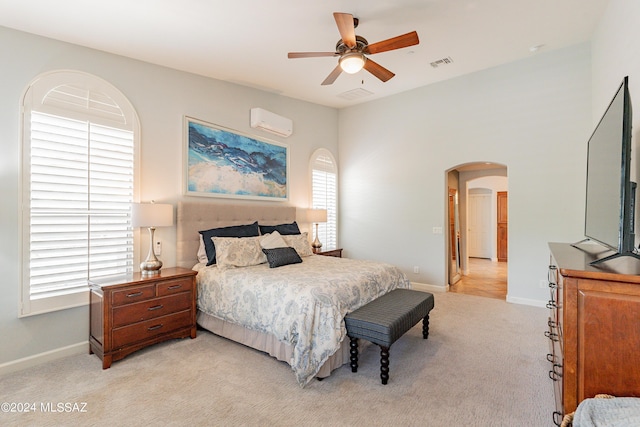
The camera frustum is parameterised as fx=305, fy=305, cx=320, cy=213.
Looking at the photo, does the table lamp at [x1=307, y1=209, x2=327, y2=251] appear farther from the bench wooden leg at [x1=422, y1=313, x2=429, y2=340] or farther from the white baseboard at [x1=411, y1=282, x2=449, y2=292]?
the bench wooden leg at [x1=422, y1=313, x2=429, y2=340]

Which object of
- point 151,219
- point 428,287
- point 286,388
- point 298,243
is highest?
point 151,219

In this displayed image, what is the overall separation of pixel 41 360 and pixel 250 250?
2206 mm

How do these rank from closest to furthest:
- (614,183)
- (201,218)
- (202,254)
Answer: (614,183), (202,254), (201,218)

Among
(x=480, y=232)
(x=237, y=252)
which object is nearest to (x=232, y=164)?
(x=237, y=252)

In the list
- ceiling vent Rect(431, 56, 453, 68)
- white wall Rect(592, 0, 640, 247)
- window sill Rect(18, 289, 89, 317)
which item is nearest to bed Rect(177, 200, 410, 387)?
window sill Rect(18, 289, 89, 317)

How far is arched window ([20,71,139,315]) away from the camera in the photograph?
287 centimetres

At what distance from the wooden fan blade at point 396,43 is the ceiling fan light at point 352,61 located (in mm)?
98

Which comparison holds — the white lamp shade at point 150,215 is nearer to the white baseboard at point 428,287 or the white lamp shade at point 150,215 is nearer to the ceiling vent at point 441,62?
the ceiling vent at point 441,62

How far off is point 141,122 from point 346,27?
2585mm

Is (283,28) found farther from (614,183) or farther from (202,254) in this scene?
(614,183)

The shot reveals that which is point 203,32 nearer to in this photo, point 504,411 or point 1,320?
point 1,320

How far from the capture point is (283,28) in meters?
3.29

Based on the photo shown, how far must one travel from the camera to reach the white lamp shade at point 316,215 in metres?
5.40

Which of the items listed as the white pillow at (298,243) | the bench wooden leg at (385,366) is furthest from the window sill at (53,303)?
the bench wooden leg at (385,366)
